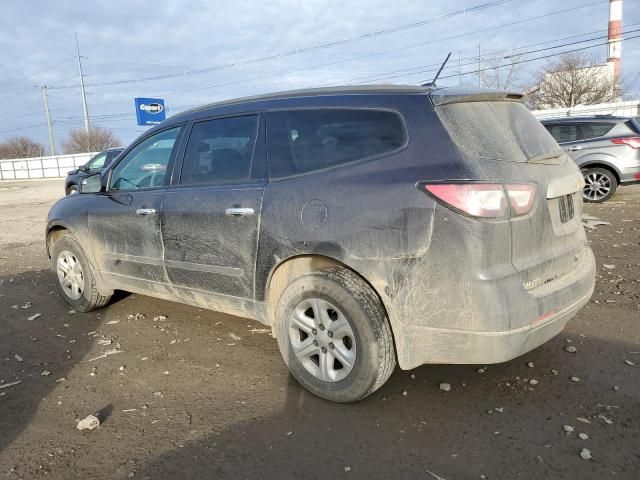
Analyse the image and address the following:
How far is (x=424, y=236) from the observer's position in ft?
8.78

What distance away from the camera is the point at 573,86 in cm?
4484

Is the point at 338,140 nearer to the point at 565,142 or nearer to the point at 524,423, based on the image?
the point at 524,423

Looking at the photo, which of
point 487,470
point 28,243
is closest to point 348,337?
point 487,470

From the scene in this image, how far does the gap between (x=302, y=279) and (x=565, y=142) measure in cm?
961

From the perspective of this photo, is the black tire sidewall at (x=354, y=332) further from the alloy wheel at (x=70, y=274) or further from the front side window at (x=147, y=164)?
the alloy wheel at (x=70, y=274)

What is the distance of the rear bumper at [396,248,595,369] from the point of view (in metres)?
2.65

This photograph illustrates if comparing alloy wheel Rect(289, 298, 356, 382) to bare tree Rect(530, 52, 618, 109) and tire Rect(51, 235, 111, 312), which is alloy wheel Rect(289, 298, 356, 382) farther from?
bare tree Rect(530, 52, 618, 109)

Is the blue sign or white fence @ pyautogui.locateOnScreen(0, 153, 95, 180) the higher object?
the blue sign

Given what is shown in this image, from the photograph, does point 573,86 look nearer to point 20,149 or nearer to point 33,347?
point 33,347

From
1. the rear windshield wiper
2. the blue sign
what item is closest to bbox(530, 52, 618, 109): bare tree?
the blue sign

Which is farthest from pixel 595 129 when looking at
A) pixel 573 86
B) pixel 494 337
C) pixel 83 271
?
pixel 573 86

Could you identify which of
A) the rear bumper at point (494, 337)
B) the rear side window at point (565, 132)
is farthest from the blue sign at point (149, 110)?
the rear bumper at point (494, 337)

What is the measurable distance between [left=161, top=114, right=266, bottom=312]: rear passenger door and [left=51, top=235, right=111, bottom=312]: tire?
4.30ft

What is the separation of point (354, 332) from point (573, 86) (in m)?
49.2
